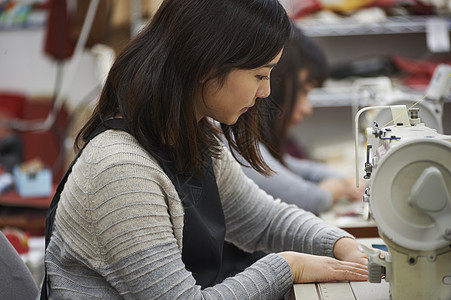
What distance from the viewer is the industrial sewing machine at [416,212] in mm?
976

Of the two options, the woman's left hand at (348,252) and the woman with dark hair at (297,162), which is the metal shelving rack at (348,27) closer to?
the woman with dark hair at (297,162)

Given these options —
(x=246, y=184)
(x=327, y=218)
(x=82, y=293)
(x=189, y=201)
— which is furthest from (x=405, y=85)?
(x=82, y=293)

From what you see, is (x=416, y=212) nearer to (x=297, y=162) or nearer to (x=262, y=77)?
(x=262, y=77)

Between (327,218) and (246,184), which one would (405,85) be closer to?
(327,218)

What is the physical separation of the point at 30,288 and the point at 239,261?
0.51m

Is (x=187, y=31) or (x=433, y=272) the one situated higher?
(x=187, y=31)

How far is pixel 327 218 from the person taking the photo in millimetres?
2057

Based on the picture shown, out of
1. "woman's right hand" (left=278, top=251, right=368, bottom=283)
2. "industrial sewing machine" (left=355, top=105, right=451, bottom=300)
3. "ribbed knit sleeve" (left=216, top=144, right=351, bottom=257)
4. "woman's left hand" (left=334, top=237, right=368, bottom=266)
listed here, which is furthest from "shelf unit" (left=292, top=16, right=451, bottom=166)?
"industrial sewing machine" (left=355, top=105, right=451, bottom=300)

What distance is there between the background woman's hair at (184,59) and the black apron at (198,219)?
0.04 meters

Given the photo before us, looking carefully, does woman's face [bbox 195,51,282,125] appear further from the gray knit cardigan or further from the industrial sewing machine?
the industrial sewing machine

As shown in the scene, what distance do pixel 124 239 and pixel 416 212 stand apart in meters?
0.50

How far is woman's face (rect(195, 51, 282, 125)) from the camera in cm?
123

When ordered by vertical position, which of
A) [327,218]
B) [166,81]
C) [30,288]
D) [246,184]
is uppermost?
[166,81]

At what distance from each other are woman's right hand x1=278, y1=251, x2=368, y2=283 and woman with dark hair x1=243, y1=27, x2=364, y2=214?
0.58 m
